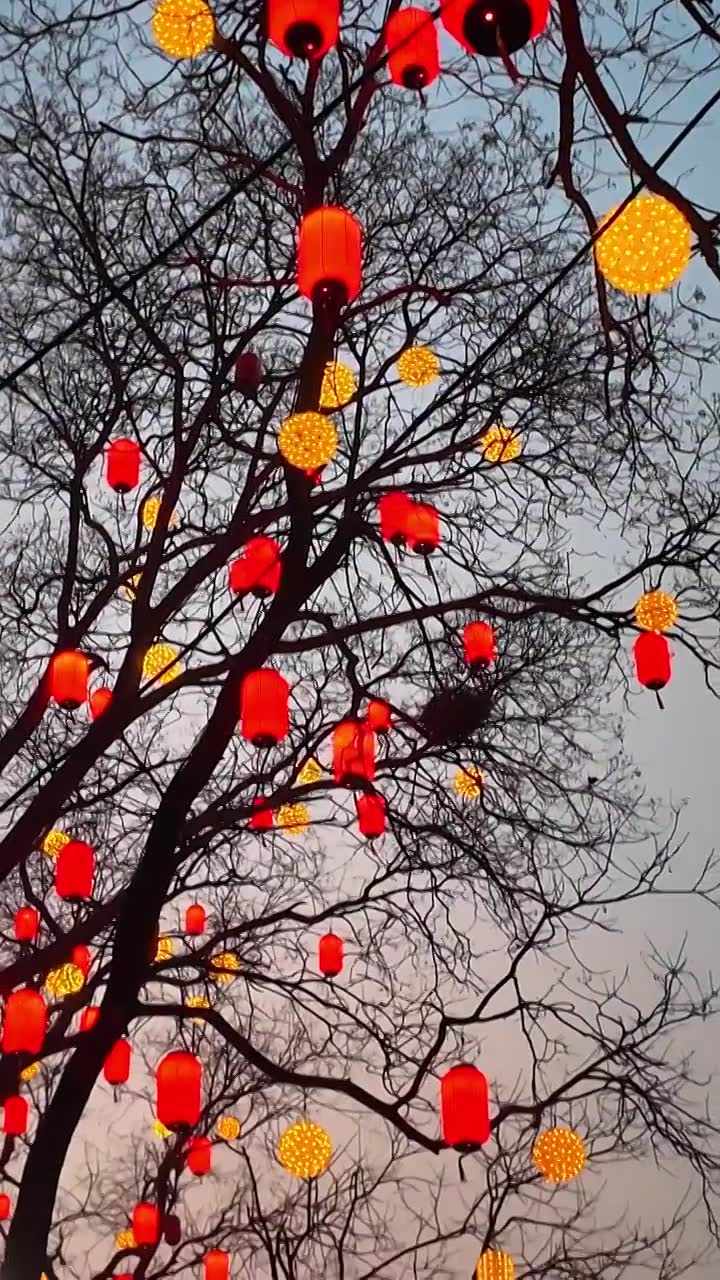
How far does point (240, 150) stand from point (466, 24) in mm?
3881

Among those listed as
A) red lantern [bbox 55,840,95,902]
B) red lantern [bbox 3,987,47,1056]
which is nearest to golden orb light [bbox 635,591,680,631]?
red lantern [bbox 55,840,95,902]

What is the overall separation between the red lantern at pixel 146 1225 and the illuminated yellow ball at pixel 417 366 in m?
5.30

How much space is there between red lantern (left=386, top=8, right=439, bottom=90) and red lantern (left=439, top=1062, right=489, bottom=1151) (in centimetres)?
406

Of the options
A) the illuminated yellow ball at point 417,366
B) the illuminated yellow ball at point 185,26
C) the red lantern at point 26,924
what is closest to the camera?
the illuminated yellow ball at point 185,26

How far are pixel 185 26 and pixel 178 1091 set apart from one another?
4314mm

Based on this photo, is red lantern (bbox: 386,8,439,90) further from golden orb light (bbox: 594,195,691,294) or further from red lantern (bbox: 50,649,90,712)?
red lantern (bbox: 50,649,90,712)

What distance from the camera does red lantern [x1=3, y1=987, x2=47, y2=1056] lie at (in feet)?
17.3

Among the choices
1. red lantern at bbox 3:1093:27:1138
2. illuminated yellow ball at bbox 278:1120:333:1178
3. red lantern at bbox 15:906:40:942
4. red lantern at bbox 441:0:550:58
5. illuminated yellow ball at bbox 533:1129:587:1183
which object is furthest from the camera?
red lantern at bbox 3:1093:27:1138

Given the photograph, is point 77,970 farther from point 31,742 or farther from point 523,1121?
point 523,1121

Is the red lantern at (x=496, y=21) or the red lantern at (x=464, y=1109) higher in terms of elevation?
the red lantern at (x=496, y=21)

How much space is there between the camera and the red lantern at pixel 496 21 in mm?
2441

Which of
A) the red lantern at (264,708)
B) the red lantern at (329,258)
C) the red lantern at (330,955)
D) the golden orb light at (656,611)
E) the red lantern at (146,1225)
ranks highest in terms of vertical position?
the golden orb light at (656,611)

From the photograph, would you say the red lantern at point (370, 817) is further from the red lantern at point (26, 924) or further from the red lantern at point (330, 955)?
the red lantern at point (26, 924)

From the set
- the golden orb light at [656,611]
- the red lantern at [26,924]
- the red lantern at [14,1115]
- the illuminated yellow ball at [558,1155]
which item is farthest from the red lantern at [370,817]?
the red lantern at [14,1115]
